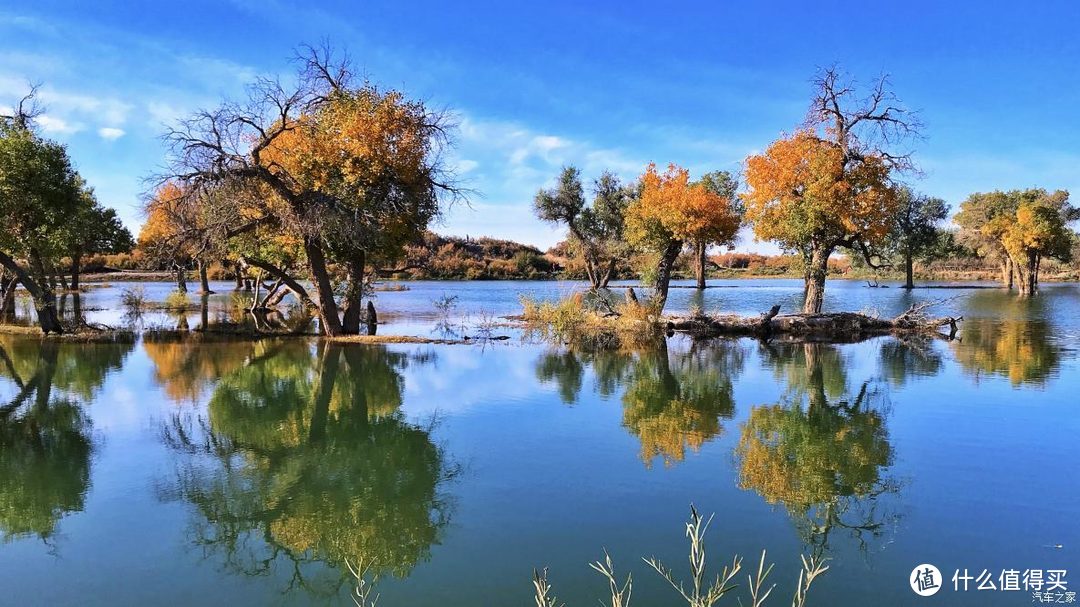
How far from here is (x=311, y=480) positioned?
7.42 m


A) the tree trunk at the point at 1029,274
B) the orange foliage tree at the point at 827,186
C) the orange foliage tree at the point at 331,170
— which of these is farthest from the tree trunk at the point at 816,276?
the tree trunk at the point at 1029,274

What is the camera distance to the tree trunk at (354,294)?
1992 cm

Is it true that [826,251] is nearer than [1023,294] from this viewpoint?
Yes

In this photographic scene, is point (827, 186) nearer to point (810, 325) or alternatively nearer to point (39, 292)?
point (810, 325)

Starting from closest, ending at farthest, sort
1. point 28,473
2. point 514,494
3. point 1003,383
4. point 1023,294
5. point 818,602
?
point 818,602 < point 514,494 < point 28,473 < point 1003,383 < point 1023,294

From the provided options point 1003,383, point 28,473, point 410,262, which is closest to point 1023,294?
point 1003,383

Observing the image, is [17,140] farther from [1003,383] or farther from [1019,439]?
[1003,383]

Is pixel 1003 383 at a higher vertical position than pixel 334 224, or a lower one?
lower

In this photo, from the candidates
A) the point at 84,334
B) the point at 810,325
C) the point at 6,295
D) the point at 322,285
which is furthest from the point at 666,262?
the point at 6,295

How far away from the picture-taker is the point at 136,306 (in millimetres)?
26578

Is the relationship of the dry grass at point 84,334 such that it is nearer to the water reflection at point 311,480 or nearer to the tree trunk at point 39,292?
the tree trunk at point 39,292

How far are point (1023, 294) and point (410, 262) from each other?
4430cm

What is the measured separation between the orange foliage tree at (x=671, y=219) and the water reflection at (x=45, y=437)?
59.2 ft

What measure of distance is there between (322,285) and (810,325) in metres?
15.9
